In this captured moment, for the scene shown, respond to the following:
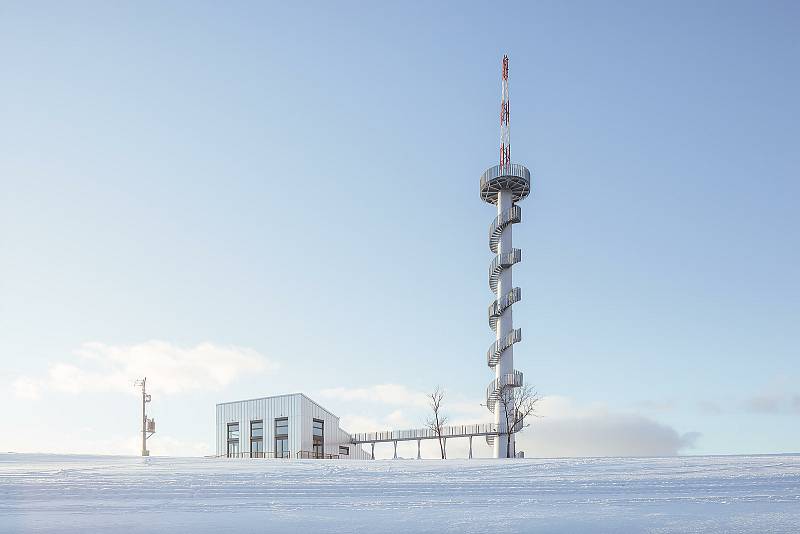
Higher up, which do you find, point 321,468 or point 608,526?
point 608,526

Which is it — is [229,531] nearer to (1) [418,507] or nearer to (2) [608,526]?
(1) [418,507]

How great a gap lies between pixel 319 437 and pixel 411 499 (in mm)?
54141

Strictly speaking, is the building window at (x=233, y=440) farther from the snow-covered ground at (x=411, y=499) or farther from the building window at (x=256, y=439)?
the snow-covered ground at (x=411, y=499)

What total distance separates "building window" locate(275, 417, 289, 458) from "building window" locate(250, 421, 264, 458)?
6.15ft

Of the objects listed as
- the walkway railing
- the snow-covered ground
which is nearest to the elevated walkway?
the walkway railing

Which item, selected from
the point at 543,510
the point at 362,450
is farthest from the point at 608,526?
the point at 362,450

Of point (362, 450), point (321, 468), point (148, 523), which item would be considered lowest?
point (362, 450)

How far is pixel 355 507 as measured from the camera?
1171 centimetres

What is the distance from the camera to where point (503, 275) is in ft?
196

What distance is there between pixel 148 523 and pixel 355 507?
3337 mm

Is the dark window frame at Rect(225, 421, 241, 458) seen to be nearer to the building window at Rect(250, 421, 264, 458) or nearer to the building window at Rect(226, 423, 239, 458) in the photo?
the building window at Rect(226, 423, 239, 458)

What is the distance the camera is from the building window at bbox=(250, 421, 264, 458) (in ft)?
213

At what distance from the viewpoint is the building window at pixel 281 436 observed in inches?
2484

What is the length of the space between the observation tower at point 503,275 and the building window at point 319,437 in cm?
1575
